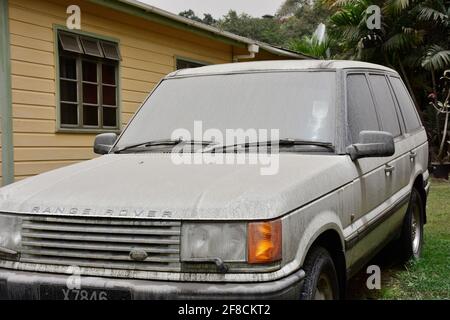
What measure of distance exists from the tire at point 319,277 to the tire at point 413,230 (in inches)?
87.2

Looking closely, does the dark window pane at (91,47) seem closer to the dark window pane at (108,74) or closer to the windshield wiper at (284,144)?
the dark window pane at (108,74)

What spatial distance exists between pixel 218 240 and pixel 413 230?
3.56m

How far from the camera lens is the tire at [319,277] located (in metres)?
2.86

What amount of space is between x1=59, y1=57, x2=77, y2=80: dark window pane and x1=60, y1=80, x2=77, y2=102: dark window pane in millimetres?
89

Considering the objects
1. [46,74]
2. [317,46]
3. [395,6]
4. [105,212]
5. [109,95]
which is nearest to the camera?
[105,212]

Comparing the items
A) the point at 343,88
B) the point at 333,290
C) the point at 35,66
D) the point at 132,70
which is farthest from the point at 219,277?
the point at 132,70

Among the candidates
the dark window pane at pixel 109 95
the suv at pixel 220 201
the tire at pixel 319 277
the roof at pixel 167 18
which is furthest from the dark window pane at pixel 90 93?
the tire at pixel 319 277

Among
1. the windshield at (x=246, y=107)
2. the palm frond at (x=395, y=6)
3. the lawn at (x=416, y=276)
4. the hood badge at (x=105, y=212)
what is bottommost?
the lawn at (x=416, y=276)

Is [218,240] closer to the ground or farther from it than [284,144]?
closer to the ground

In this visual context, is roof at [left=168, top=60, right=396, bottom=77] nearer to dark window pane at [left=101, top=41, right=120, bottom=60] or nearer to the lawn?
the lawn

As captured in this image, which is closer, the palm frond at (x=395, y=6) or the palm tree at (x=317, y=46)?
the palm frond at (x=395, y=6)

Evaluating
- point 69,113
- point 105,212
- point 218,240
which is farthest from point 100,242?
point 69,113

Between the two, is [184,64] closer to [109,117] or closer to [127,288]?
[109,117]

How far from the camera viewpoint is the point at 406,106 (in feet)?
18.5
